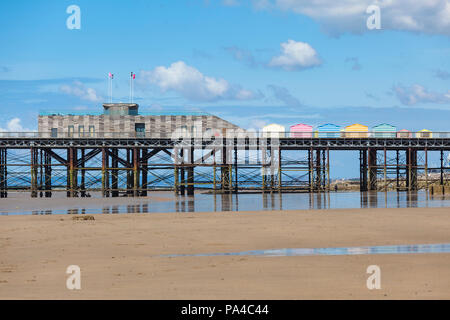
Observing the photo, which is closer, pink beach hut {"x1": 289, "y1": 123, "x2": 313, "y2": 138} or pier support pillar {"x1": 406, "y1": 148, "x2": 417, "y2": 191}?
pink beach hut {"x1": 289, "y1": 123, "x2": 313, "y2": 138}

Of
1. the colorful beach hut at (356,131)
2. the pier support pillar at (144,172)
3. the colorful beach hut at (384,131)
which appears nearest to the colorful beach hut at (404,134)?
the colorful beach hut at (384,131)

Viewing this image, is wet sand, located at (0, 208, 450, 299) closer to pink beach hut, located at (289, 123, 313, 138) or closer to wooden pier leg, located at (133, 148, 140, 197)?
wooden pier leg, located at (133, 148, 140, 197)

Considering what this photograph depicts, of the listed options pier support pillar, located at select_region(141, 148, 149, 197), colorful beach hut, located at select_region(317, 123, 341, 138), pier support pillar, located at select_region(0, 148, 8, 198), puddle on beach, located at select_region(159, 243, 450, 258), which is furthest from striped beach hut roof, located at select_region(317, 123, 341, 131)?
puddle on beach, located at select_region(159, 243, 450, 258)

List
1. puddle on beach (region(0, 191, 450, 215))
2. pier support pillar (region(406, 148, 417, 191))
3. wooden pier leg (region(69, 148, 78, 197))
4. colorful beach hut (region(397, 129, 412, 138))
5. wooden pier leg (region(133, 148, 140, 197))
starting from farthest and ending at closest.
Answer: pier support pillar (region(406, 148, 417, 191)) < colorful beach hut (region(397, 129, 412, 138)) < wooden pier leg (region(69, 148, 78, 197)) < wooden pier leg (region(133, 148, 140, 197)) < puddle on beach (region(0, 191, 450, 215))

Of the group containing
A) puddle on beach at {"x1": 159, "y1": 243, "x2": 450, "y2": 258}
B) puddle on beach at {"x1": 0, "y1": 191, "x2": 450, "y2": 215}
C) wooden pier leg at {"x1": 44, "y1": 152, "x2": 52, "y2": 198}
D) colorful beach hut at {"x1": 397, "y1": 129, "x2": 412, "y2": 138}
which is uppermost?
colorful beach hut at {"x1": 397, "y1": 129, "x2": 412, "y2": 138}

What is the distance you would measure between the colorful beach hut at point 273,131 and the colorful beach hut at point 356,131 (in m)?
7.79

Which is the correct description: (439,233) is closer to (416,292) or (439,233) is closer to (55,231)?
(416,292)

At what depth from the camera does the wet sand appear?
41.2 ft

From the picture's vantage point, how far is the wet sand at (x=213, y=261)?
1255 centimetres

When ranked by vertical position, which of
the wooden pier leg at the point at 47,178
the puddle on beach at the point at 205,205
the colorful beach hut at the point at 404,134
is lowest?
the puddle on beach at the point at 205,205

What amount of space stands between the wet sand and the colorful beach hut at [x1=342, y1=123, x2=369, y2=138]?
4643 centimetres

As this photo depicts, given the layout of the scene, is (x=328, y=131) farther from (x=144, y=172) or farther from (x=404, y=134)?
(x=144, y=172)

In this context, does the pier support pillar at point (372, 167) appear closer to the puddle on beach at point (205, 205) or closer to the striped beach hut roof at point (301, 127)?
the striped beach hut roof at point (301, 127)

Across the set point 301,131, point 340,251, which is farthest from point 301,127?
point 340,251
